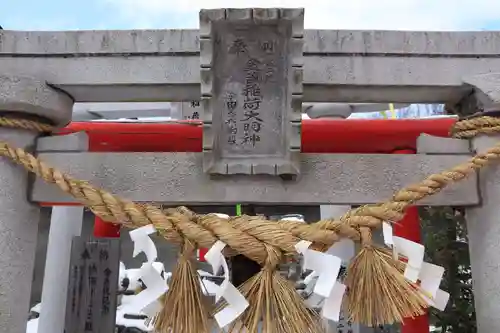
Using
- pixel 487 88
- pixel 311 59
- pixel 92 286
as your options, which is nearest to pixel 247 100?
pixel 311 59

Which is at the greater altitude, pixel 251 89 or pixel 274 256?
pixel 251 89

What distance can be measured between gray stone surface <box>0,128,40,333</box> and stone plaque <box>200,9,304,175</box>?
645mm

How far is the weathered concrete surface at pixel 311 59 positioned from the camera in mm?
1480

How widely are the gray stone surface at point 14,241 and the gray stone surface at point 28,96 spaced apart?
0.28ft

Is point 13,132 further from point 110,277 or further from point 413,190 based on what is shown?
point 110,277

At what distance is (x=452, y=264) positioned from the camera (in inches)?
121

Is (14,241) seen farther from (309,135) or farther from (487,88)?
(487,88)

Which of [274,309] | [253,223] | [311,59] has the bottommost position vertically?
[274,309]

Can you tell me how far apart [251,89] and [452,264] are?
2397mm

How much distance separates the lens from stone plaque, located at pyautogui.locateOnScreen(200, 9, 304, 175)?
1300 millimetres

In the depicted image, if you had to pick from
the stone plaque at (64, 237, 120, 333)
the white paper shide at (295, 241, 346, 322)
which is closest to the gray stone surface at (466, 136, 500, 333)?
the white paper shide at (295, 241, 346, 322)

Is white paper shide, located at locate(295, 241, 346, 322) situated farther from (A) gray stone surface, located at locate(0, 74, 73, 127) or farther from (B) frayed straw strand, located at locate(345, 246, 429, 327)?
(A) gray stone surface, located at locate(0, 74, 73, 127)

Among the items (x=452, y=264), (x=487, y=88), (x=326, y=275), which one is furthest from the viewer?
(x=452, y=264)

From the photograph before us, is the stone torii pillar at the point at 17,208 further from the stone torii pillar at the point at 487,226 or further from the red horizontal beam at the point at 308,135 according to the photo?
the stone torii pillar at the point at 487,226
